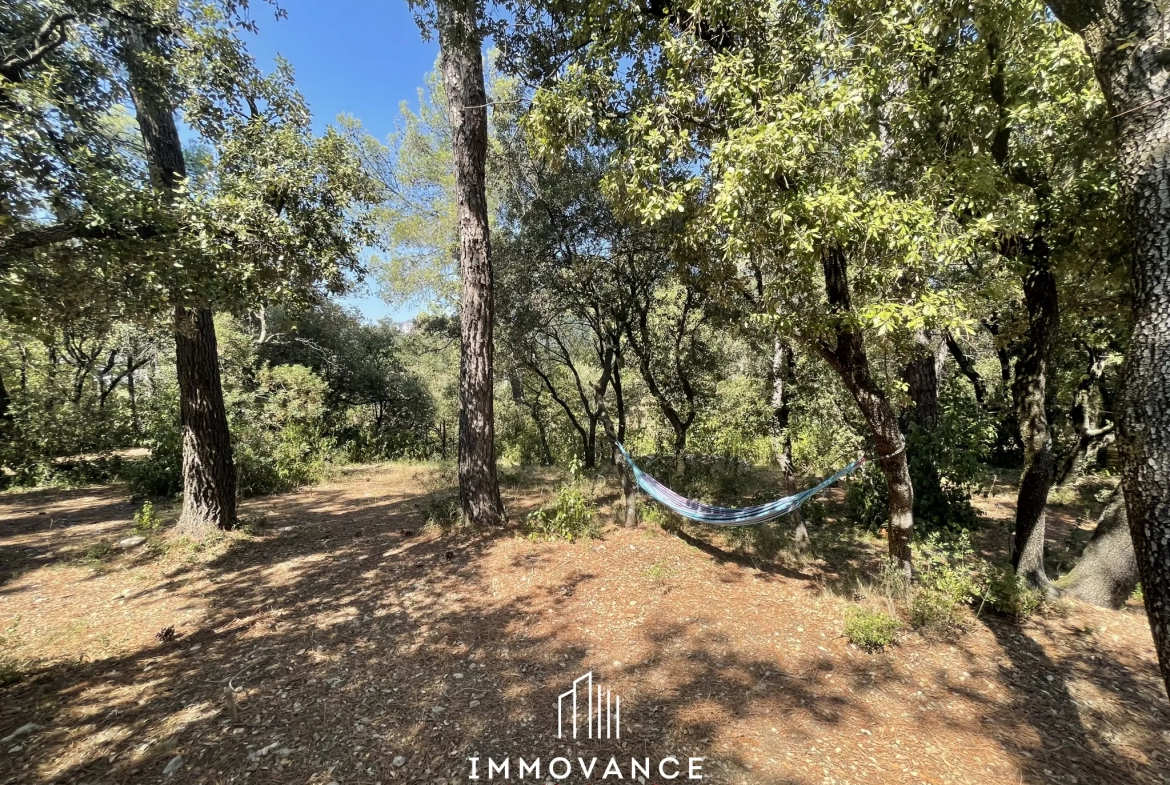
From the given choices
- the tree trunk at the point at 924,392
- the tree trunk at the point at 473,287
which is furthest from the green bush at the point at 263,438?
the tree trunk at the point at 924,392

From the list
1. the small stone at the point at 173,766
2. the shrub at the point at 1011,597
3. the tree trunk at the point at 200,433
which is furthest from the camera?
the tree trunk at the point at 200,433

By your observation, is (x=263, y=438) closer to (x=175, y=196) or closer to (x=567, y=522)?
(x=175, y=196)

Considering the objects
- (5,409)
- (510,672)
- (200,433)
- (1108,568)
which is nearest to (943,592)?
(1108,568)

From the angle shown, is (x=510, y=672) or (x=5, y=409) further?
(x=5, y=409)

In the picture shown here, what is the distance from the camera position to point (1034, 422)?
3760mm

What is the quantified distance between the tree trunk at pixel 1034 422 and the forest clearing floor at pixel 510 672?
1.54ft

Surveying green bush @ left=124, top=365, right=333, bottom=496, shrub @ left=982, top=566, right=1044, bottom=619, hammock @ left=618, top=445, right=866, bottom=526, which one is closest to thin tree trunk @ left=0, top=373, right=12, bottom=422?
green bush @ left=124, top=365, right=333, bottom=496

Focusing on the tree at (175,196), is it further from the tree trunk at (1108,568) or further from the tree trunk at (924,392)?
the tree trunk at (1108,568)

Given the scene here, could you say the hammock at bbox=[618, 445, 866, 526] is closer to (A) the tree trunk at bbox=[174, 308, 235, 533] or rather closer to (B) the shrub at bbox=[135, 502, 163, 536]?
(A) the tree trunk at bbox=[174, 308, 235, 533]

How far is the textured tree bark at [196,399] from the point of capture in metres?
4.46

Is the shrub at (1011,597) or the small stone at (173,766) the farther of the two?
the shrub at (1011,597)

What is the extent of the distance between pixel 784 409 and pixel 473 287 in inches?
150

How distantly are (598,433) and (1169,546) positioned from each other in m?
10.5

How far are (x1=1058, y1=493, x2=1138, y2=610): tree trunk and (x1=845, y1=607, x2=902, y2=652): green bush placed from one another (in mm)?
1840
